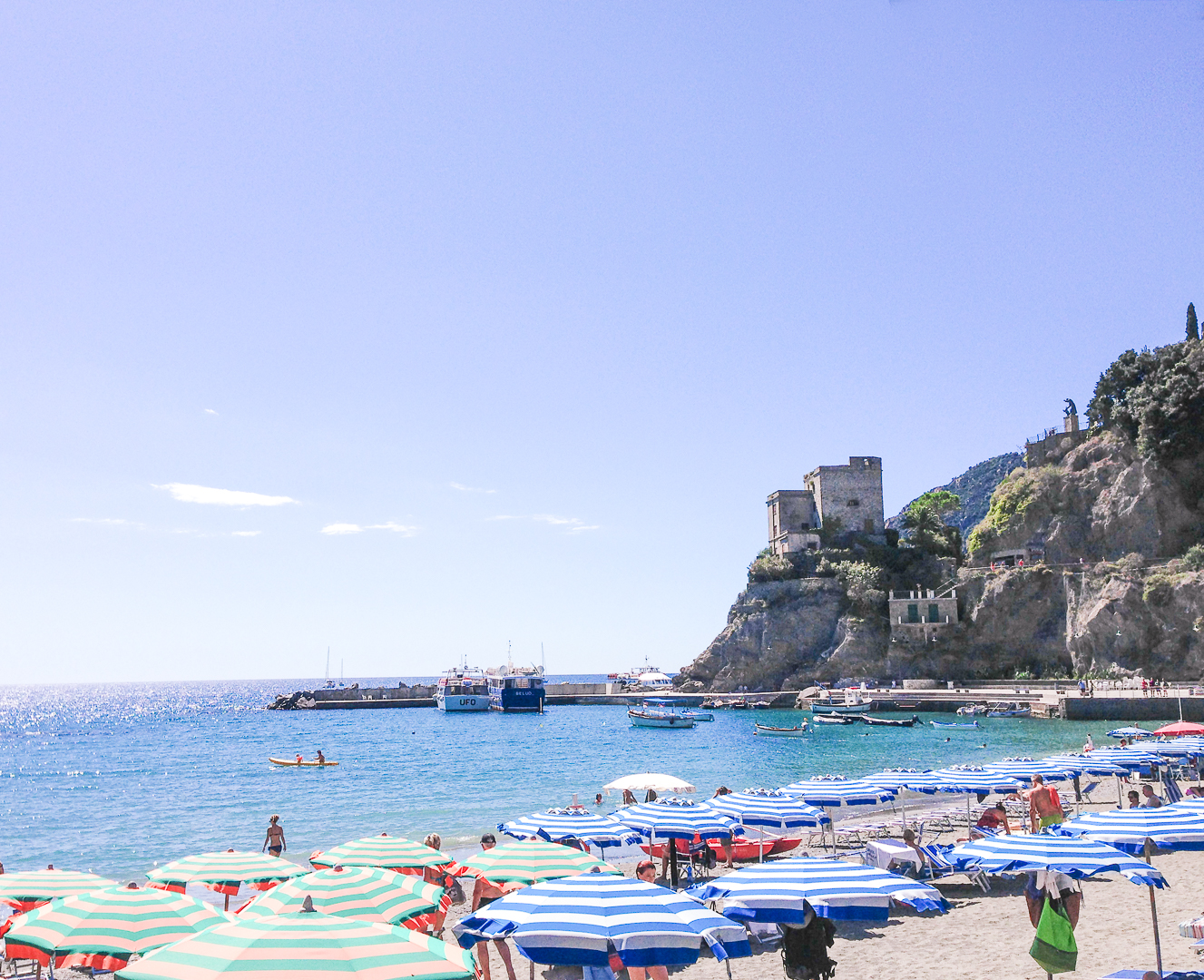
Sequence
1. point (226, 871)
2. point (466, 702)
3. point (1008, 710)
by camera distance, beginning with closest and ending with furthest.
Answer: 1. point (226, 871)
2. point (1008, 710)
3. point (466, 702)

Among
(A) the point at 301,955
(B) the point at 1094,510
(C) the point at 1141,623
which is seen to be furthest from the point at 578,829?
(B) the point at 1094,510

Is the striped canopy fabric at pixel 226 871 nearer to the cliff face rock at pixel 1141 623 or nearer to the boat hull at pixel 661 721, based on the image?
the cliff face rock at pixel 1141 623

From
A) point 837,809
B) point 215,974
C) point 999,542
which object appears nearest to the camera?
point 215,974

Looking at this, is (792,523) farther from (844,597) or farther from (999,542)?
(999,542)

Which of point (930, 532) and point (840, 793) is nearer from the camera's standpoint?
point (840, 793)

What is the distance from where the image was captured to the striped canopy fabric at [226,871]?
12289 mm

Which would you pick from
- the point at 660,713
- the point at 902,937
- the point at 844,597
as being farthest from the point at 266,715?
the point at 902,937

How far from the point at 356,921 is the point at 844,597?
295 ft

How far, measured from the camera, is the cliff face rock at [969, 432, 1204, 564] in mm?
67938

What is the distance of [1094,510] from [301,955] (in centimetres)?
7995

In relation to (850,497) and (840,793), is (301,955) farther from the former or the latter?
(850,497)

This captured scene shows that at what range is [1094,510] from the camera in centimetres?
7438

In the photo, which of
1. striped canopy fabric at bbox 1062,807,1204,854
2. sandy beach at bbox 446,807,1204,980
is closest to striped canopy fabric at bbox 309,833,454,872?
sandy beach at bbox 446,807,1204,980

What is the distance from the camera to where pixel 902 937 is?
1305cm
